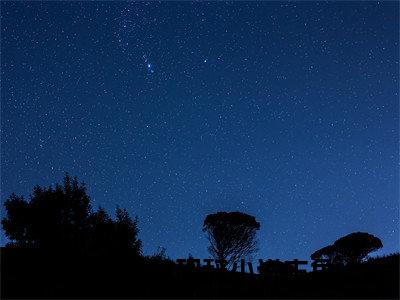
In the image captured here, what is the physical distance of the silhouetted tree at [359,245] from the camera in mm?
69250

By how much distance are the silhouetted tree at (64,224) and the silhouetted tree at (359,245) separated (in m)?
40.6

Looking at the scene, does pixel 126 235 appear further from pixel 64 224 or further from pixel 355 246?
pixel 355 246

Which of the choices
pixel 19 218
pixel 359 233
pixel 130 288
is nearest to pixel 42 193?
pixel 19 218

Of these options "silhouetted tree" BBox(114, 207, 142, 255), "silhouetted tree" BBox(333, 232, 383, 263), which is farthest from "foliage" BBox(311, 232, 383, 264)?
"silhouetted tree" BBox(114, 207, 142, 255)

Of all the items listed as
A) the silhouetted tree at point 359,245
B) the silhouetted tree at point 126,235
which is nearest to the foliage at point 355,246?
the silhouetted tree at point 359,245

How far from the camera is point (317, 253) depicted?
8212 cm

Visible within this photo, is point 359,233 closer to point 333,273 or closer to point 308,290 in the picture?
point 333,273

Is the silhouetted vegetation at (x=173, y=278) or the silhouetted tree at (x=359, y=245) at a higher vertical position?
the silhouetted tree at (x=359, y=245)

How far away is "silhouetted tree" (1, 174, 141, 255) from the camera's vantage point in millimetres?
41438

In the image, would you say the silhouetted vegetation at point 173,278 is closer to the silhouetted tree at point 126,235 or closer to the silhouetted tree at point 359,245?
the silhouetted tree at point 126,235

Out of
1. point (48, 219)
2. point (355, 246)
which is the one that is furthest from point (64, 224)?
point (355, 246)

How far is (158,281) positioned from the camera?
23953mm

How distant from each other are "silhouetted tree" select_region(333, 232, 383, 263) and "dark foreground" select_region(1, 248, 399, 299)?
45336 millimetres

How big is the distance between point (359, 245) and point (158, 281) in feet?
179
